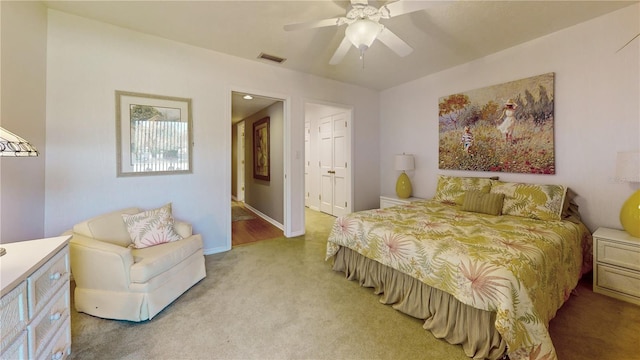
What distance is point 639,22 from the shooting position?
220cm

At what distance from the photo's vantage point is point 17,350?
0.96 metres

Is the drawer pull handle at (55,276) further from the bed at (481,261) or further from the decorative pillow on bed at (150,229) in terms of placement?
the bed at (481,261)

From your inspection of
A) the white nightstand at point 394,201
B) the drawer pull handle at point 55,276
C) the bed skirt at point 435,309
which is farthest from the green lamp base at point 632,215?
the drawer pull handle at point 55,276

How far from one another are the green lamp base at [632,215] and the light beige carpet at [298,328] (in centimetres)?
62

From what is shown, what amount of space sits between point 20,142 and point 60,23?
203 cm

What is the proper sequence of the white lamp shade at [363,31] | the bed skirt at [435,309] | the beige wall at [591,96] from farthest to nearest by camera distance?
the beige wall at [591,96]
the white lamp shade at [363,31]
the bed skirt at [435,309]

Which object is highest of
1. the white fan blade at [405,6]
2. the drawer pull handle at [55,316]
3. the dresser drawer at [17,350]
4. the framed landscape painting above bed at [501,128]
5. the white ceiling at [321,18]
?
the white ceiling at [321,18]

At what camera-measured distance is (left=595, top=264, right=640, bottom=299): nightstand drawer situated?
1.99m

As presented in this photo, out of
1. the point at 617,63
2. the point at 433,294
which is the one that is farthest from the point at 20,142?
the point at 617,63

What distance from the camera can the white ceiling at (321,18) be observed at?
220cm

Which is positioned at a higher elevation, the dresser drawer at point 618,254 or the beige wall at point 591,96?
the beige wall at point 591,96

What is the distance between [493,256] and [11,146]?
2.57 m

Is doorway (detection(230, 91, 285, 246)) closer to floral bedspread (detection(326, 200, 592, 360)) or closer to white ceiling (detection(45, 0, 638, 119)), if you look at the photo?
white ceiling (detection(45, 0, 638, 119))

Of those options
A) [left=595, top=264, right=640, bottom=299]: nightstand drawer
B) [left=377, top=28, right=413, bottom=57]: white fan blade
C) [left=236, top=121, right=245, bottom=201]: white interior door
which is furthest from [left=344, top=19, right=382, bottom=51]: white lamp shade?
[left=236, top=121, right=245, bottom=201]: white interior door
